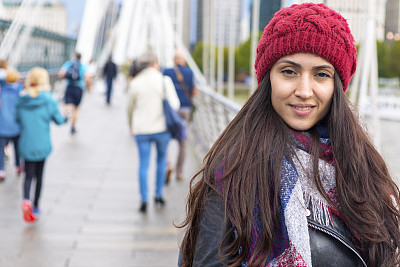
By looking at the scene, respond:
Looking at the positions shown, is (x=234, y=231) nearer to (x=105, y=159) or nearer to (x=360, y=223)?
(x=360, y=223)

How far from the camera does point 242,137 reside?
4.62ft

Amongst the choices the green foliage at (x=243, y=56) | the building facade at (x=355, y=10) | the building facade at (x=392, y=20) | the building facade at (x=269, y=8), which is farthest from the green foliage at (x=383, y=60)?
the building facade at (x=269, y=8)

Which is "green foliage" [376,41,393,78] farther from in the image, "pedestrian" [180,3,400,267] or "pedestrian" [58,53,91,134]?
"pedestrian" [180,3,400,267]

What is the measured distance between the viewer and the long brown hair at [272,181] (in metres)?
1.33

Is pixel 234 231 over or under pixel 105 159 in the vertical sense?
over

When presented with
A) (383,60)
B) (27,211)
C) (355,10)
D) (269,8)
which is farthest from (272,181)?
(383,60)

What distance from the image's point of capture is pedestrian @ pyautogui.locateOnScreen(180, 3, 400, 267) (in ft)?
4.37

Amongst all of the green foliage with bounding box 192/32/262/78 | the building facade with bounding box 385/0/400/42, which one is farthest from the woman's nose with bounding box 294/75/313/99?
the building facade with bounding box 385/0/400/42

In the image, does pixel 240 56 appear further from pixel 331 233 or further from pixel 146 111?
pixel 331 233

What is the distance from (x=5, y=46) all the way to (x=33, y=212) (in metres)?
7.02

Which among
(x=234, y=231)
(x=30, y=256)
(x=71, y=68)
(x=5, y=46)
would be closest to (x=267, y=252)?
(x=234, y=231)

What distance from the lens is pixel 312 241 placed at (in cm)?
133

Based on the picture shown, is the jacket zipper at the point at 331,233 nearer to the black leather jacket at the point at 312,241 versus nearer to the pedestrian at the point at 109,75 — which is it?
the black leather jacket at the point at 312,241

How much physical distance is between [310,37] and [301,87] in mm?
114
